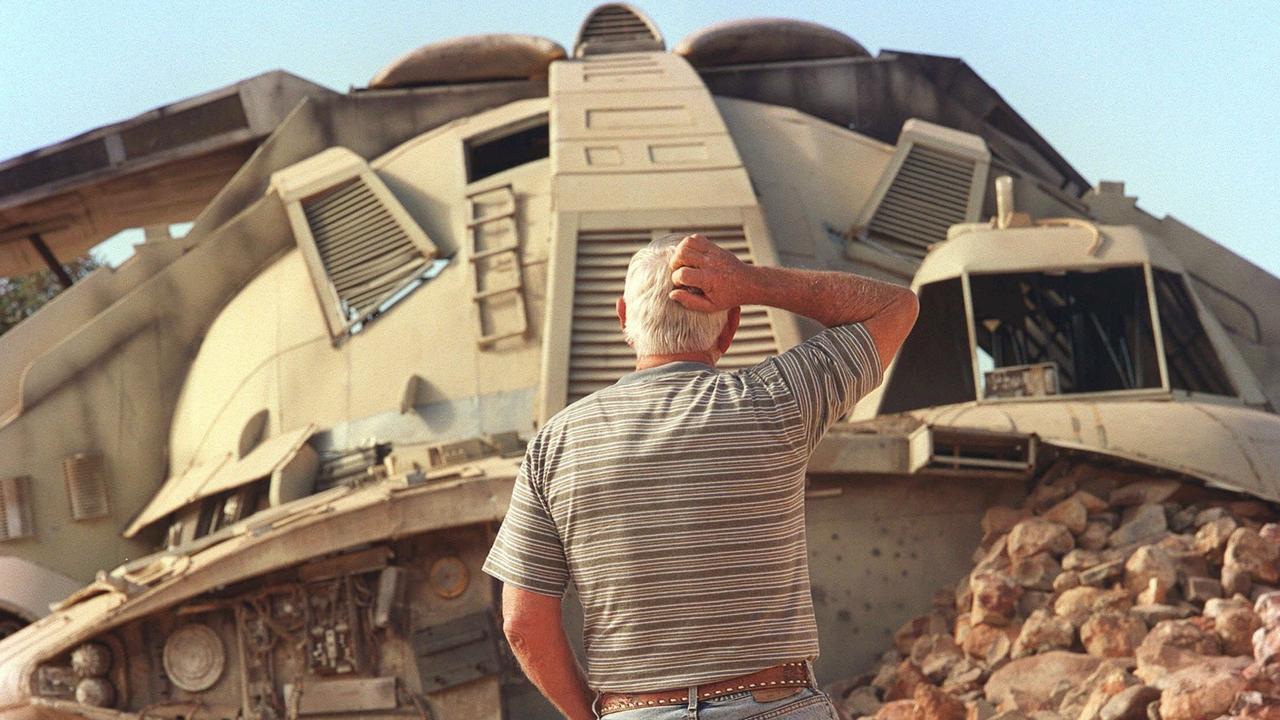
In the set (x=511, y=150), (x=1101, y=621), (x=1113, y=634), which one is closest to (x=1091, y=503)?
(x=1101, y=621)

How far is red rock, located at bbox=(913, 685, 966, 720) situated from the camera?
10.6m

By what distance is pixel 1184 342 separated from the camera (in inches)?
628

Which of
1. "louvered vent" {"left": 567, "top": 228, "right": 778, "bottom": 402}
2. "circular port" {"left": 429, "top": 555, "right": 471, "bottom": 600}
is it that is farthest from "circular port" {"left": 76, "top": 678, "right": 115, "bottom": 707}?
"louvered vent" {"left": 567, "top": 228, "right": 778, "bottom": 402}

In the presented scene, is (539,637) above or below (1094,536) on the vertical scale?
below

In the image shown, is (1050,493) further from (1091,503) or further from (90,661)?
(90,661)

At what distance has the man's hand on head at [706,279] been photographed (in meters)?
4.49

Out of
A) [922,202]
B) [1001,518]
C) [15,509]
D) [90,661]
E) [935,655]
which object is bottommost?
[935,655]

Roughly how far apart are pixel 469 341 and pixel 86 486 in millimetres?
4683

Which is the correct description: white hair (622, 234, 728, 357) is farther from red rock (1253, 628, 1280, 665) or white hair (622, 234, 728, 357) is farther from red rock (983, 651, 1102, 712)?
red rock (983, 651, 1102, 712)

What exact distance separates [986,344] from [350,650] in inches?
254

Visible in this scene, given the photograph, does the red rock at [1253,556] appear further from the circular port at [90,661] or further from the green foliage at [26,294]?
the green foliage at [26,294]

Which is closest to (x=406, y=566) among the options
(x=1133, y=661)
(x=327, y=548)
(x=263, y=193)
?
(x=327, y=548)

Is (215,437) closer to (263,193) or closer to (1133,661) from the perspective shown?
(263,193)

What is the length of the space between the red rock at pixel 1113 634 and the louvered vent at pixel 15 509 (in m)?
11.8
